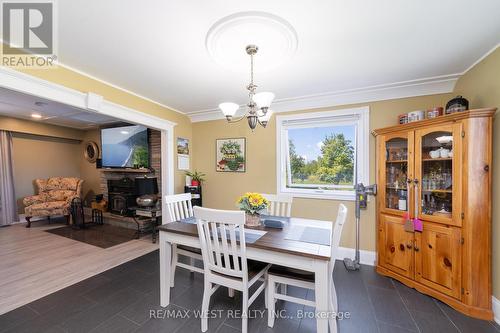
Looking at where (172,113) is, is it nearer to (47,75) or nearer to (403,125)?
(47,75)

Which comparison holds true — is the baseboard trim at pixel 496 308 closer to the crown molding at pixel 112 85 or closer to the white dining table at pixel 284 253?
the white dining table at pixel 284 253

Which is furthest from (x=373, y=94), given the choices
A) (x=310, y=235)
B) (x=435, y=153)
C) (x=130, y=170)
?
(x=130, y=170)

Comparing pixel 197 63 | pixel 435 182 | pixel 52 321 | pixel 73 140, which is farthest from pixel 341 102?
pixel 73 140

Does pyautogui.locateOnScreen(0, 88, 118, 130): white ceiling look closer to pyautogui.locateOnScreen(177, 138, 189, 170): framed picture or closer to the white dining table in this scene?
pyautogui.locateOnScreen(177, 138, 189, 170): framed picture

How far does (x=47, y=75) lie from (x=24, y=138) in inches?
185

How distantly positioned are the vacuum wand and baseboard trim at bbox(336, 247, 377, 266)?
0.33 feet

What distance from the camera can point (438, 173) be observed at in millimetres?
2158

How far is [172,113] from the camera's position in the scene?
3.63 metres

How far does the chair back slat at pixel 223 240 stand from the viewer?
1.47 meters

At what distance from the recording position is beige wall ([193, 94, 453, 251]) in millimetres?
2736

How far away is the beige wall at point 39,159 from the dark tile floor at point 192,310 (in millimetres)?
4614

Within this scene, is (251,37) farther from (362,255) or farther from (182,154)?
(362,255)

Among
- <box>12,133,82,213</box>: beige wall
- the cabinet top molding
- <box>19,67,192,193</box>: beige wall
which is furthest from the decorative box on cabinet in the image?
<box>12,133,82,213</box>: beige wall

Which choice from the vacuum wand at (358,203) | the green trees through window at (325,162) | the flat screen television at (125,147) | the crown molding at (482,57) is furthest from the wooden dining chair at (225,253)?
the flat screen television at (125,147)
